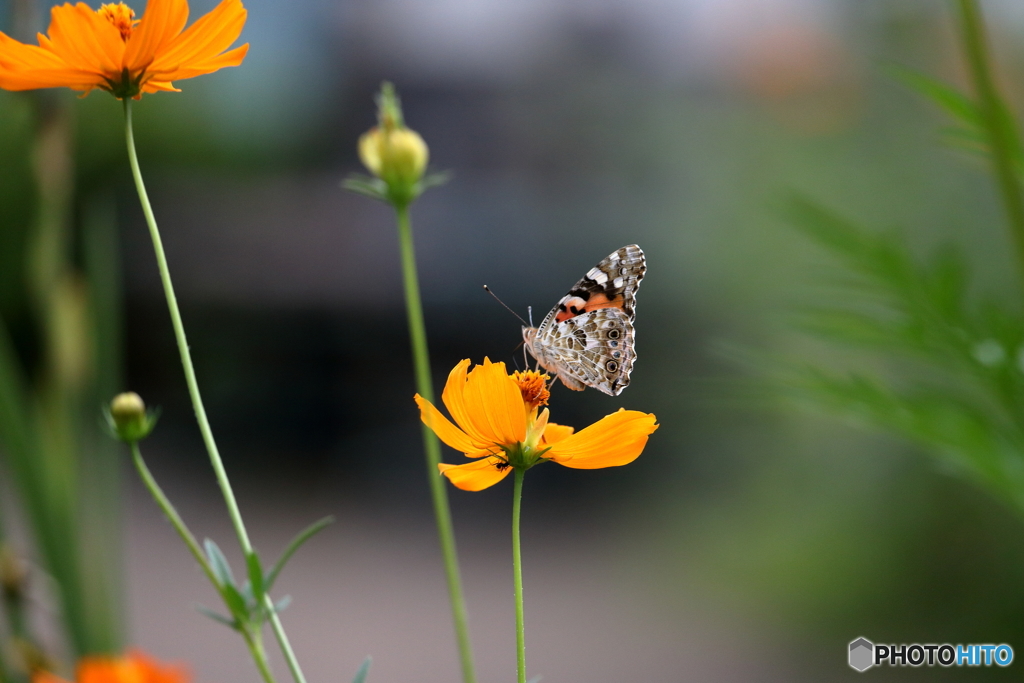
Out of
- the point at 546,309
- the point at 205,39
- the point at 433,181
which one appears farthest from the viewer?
the point at 546,309

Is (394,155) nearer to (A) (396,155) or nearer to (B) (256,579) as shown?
(A) (396,155)

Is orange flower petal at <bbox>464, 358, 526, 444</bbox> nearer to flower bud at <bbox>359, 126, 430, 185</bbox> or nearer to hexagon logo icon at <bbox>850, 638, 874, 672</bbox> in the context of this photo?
flower bud at <bbox>359, 126, 430, 185</bbox>

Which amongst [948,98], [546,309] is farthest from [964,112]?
[546,309]

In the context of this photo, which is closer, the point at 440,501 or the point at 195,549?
the point at 195,549

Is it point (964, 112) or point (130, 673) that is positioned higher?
point (964, 112)

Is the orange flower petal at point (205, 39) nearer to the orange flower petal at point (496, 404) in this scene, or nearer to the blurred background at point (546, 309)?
the orange flower petal at point (496, 404)

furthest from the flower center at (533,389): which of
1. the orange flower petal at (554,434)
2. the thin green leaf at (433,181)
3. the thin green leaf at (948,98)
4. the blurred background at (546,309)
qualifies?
the blurred background at (546,309)

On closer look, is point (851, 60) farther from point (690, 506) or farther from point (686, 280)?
point (690, 506)
